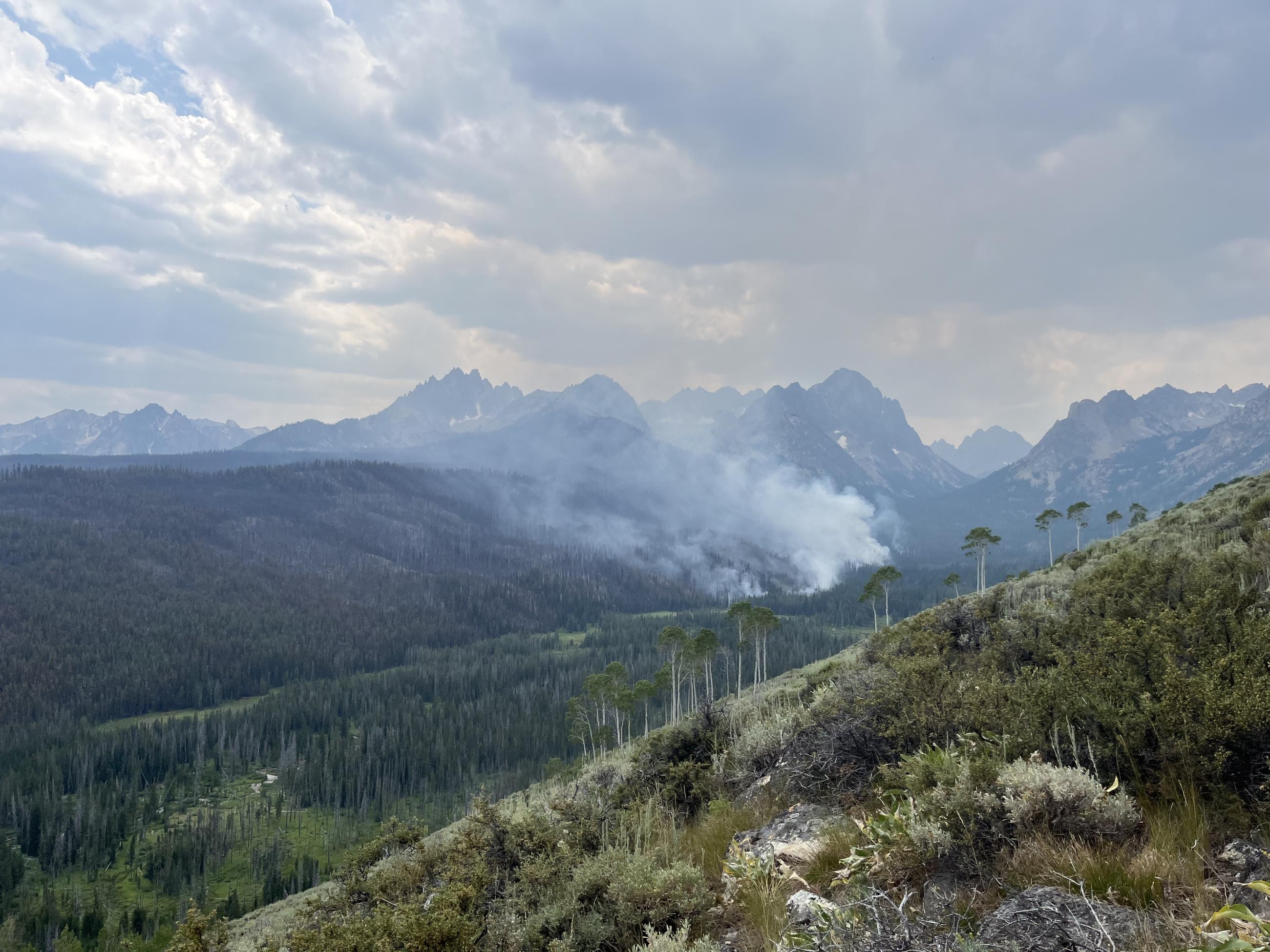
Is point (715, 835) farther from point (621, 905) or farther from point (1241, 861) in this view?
point (1241, 861)

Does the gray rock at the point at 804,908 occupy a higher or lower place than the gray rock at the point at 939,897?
lower

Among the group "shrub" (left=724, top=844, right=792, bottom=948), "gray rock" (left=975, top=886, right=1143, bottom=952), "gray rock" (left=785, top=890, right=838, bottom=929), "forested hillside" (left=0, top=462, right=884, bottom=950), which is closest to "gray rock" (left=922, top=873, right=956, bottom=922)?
"gray rock" (left=975, top=886, right=1143, bottom=952)

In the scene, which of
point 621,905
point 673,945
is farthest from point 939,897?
point 621,905

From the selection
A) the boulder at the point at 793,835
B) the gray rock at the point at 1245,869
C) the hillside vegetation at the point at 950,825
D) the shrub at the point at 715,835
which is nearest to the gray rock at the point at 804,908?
the hillside vegetation at the point at 950,825

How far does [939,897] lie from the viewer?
17.7ft

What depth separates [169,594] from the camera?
586ft

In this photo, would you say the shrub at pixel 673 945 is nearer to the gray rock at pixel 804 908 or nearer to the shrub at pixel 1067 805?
the gray rock at pixel 804 908

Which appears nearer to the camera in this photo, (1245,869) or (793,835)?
(1245,869)

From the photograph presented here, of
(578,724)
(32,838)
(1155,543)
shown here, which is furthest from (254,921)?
(32,838)

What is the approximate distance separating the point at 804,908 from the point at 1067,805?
2.63 m

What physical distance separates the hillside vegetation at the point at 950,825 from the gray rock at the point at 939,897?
0.9 inches

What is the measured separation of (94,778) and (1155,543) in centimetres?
12781

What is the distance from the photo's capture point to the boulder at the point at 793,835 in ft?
24.1

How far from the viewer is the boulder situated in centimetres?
734
